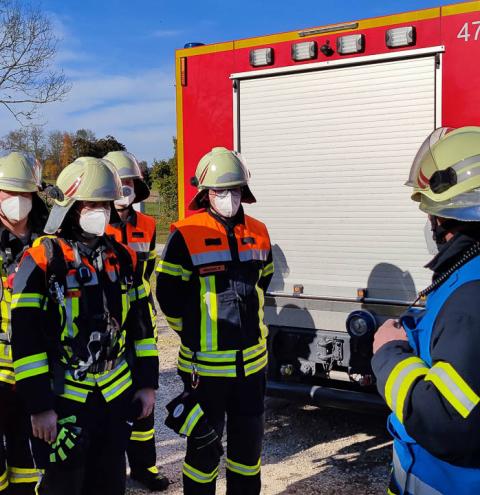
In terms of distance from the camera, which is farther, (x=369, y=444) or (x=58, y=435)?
(x=369, y=444)

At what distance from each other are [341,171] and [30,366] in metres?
Answer: 2.62

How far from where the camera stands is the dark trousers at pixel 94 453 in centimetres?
253

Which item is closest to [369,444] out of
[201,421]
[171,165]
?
[201,421]

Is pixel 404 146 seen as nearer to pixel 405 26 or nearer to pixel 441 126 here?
pixel 441 126

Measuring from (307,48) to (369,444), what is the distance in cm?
300

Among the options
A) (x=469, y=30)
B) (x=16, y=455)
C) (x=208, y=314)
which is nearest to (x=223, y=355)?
(x=208, y=314)

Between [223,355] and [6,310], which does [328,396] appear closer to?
[223,355]

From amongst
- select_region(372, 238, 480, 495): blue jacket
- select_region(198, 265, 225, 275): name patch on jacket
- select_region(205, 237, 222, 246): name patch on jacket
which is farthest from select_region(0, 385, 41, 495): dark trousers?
select_region(372, 238, 480, 495): blue jacket

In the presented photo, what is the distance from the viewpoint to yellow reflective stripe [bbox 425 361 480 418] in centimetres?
147

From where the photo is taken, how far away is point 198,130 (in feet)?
16.4

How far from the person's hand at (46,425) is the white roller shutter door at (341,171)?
2388 millimetres

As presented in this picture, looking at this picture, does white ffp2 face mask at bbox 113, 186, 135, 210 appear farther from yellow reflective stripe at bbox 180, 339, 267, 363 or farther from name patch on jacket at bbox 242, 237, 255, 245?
yellow reflective stripe at bbox 180, 339, 267, 363

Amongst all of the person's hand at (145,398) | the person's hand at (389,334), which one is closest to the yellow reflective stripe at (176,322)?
the person's hand at (145,398)

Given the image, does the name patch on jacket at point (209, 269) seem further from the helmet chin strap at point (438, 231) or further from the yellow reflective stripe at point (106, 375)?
the helmet chin strap at point (438, 231)
